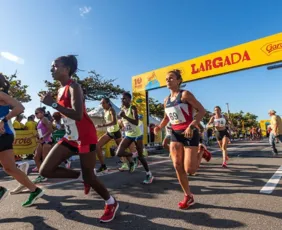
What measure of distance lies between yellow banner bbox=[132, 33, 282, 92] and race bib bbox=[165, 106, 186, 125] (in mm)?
10472

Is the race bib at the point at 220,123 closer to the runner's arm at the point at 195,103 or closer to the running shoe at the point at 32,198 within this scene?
the runner's arm at the point at 195,103

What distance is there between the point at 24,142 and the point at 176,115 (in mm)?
9074

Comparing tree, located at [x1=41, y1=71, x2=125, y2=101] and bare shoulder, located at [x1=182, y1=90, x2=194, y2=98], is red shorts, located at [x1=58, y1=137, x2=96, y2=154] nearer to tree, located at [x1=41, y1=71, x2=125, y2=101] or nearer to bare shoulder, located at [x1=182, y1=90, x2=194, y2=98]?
bare shoulder, located at [x1=182, y1=90, x2=194, y2=98]

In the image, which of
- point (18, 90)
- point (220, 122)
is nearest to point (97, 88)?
point (18, 90)

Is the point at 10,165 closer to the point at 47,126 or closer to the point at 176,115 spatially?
the point at 47,126

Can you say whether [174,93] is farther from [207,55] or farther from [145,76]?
[145,76]

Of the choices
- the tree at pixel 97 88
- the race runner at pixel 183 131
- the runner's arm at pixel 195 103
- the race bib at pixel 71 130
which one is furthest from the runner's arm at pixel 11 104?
the tree at pixel 97 88

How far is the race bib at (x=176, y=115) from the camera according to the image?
3330mm

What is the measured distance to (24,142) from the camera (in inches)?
407

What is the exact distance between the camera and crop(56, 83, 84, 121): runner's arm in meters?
2.48

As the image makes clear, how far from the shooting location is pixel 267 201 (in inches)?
126

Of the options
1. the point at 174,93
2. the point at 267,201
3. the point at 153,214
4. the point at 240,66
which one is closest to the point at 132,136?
the point at 174,93

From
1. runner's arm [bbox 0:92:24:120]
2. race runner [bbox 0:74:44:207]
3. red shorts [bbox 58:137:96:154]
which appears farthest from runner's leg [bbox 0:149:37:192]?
red shorts [bbox 58:137:96:154]

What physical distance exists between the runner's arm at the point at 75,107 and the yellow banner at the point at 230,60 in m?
11.7
